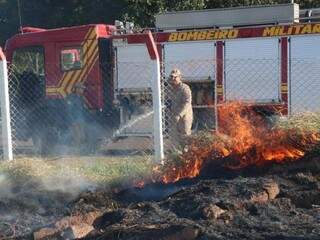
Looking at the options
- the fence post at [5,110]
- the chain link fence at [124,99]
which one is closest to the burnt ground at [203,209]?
the fence post at [5,110]

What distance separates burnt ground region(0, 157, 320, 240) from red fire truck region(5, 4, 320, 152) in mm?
6025

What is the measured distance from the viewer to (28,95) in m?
14.1

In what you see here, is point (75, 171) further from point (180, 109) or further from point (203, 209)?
point (203, 209)

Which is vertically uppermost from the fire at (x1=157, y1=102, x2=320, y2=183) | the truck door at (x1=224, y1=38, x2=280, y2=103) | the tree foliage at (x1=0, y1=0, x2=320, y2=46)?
the tree foliage at (x1=0, y1=0, x2=320, y2=46)

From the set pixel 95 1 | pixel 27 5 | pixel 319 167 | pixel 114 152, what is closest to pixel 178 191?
pixel 319 167

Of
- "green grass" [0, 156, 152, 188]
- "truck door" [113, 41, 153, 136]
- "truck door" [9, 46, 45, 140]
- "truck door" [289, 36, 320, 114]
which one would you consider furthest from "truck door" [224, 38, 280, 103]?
"green grass" [0, 156, 152, 188]

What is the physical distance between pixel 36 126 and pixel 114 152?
2244 millimetres

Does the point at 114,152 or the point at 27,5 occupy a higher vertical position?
the point at 27,5

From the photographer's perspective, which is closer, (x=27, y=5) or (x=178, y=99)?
(x=178, y=99)

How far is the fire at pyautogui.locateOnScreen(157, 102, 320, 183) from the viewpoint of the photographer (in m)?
7.10

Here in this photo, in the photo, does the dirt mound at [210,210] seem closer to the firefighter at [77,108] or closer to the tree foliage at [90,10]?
the firefighter at [77,108]

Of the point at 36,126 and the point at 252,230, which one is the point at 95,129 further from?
the point at 252,230

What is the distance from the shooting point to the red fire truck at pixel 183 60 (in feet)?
43.7

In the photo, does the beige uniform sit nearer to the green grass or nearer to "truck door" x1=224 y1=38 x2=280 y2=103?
the green grass
